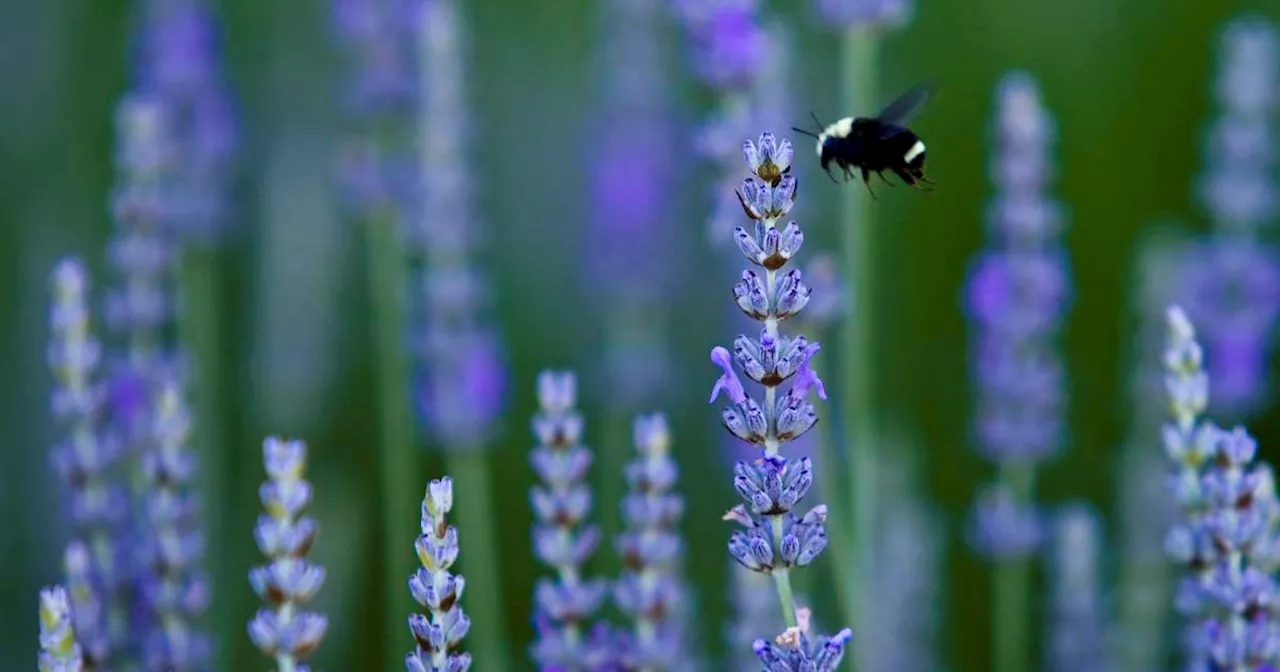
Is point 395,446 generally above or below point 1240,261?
below

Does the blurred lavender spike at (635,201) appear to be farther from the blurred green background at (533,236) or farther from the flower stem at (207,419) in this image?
the flower stem at (207,419)

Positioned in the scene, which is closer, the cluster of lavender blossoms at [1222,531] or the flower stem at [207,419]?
the cluster of lavender blossoms at [1222,531]

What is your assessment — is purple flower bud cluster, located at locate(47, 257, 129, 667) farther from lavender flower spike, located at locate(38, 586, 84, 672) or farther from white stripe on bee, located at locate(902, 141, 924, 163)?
white stripe on bee, located at locate(902, 141, 924, 163)

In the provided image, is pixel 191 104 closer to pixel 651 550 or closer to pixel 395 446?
pixel 395 446

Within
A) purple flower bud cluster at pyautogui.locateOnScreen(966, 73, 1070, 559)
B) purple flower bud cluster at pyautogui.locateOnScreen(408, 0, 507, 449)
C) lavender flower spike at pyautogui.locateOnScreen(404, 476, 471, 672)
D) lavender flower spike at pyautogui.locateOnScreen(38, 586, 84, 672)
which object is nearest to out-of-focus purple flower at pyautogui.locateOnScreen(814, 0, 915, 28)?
purple flower bud cluster at pyautogui.locateOnScreen(966, 73, 1070, 559)

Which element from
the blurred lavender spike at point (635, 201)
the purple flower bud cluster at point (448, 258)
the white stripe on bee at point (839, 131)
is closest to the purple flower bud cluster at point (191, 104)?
the purple flower bud cluster at point (448, 258)

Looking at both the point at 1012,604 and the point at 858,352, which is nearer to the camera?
the point at 858,352

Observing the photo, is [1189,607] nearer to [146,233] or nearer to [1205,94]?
[146,233]

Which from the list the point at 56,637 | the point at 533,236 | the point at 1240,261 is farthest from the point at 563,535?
the point at 533,236
